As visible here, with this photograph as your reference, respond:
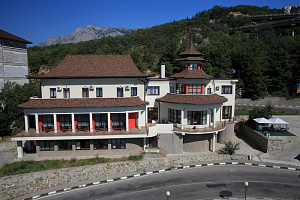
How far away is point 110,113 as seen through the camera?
24.2 metres

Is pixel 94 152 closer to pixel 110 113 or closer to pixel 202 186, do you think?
pixel 110 113

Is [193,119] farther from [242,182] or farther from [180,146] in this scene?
[242,182]

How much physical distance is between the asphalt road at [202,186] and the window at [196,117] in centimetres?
572

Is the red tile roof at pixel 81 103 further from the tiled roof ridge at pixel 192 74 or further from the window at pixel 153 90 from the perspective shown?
the tiled roof ridge at pixel 192 74

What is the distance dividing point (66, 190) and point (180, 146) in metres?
12.6

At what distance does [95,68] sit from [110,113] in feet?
19.1

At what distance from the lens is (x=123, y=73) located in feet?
81.7

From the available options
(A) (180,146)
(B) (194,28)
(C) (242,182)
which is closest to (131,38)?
(B) (194,28)

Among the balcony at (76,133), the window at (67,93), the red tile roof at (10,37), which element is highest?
the red tile roof at (10,37)

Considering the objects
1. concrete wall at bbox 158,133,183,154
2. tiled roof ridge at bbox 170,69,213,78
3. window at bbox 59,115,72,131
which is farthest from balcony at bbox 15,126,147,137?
tiled roof ridge at bbox 170,69,213,78

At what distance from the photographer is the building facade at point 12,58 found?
106ft

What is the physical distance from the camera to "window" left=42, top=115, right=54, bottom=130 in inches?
948

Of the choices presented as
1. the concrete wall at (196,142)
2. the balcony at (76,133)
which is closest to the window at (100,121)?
the balcony at (76,133)

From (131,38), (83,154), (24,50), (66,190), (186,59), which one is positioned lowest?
(66,190)
